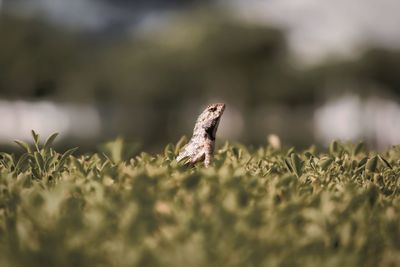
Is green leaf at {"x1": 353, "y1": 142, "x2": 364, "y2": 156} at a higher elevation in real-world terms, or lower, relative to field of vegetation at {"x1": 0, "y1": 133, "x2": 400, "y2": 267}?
higher

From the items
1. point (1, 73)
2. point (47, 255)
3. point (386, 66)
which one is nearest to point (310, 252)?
point (47, 255)

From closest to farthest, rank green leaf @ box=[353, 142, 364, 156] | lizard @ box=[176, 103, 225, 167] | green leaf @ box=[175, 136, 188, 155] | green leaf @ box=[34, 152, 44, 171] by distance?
green leaf @ box=[34, 152, 44, 171] → lizard @ box=[176, 103, 225, 167] → green leaf @ box=[175, 136, 188, 155] → green leaf @ box=[353, 142, 364, 156]

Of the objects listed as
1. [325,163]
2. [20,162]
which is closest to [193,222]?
[325,163]

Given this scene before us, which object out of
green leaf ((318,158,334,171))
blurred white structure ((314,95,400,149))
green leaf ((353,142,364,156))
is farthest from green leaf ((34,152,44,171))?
blurred white structure ((314,95,400,149))

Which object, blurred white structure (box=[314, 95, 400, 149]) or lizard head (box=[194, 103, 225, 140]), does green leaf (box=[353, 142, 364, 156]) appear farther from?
blurred white structure (box=[314, 95, 400, 149])

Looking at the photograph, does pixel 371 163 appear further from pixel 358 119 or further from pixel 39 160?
pixel 358 119

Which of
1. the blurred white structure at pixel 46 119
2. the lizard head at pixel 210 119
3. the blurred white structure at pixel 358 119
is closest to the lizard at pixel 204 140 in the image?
the lizard head at pixel 210 119

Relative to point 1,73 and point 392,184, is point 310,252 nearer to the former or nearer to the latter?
point 392,184
